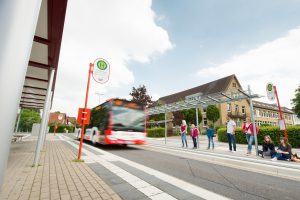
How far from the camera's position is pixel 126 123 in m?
11.1

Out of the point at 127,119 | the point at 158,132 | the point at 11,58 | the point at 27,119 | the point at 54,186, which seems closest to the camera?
the point at 11,58

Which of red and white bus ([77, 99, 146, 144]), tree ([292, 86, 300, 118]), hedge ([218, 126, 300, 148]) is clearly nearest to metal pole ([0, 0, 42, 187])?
red and white bus ([77, 99, 146, 144])

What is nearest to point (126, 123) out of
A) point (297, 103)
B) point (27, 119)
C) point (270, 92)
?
point (270, 92)

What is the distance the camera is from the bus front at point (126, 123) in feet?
34.9

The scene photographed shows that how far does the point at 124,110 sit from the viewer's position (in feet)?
36.9

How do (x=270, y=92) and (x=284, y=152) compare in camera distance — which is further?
(x=270, y=92)

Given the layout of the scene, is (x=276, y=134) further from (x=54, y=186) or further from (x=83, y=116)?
(x=54, y=186)

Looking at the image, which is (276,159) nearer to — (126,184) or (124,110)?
(126,184)

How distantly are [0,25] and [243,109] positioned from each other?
4470 cm

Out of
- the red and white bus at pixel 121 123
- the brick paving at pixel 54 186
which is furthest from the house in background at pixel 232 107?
the brick paving at pixel 54 186

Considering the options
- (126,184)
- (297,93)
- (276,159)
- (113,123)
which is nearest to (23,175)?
(126,184)

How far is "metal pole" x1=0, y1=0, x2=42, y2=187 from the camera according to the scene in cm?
91

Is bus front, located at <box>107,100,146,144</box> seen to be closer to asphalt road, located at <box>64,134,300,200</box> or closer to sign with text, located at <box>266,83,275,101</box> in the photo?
asphalt road, located at <box>64,134,300,200</box>

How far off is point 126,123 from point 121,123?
1.12 feet
